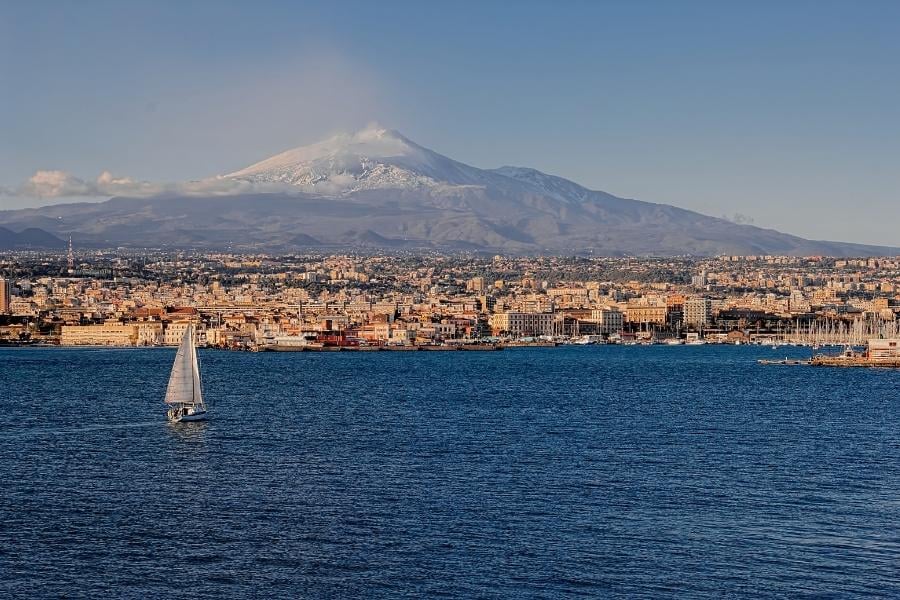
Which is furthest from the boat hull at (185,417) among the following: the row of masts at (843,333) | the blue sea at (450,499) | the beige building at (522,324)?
the beige building at (522,324)

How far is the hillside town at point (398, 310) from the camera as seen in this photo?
104375 mm

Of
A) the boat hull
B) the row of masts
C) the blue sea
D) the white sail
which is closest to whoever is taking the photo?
the blue sea

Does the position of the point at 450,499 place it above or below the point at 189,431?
above

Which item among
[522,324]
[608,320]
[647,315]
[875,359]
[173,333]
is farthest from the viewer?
[647,315]

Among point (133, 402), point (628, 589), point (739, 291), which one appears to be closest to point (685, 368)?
point (133, 402)

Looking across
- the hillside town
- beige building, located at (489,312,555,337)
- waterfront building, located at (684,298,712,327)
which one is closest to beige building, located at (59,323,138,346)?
the hillside town

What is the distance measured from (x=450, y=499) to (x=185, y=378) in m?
13.9

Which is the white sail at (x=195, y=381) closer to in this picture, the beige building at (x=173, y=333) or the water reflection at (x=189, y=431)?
the water reflection at (x=189, y=431)

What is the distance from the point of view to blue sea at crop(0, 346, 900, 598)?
16.3 metres

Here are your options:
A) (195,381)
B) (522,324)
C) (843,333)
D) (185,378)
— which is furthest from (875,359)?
(522,324)

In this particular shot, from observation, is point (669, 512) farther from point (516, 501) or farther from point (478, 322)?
point (478, 322)

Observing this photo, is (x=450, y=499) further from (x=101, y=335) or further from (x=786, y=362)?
(x=101, y=335)

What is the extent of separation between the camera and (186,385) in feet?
109

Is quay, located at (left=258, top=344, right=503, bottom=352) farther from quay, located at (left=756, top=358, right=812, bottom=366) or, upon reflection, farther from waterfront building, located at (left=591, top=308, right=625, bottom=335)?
quay, located at (left=756, top=358, right=812, bottom=366)
